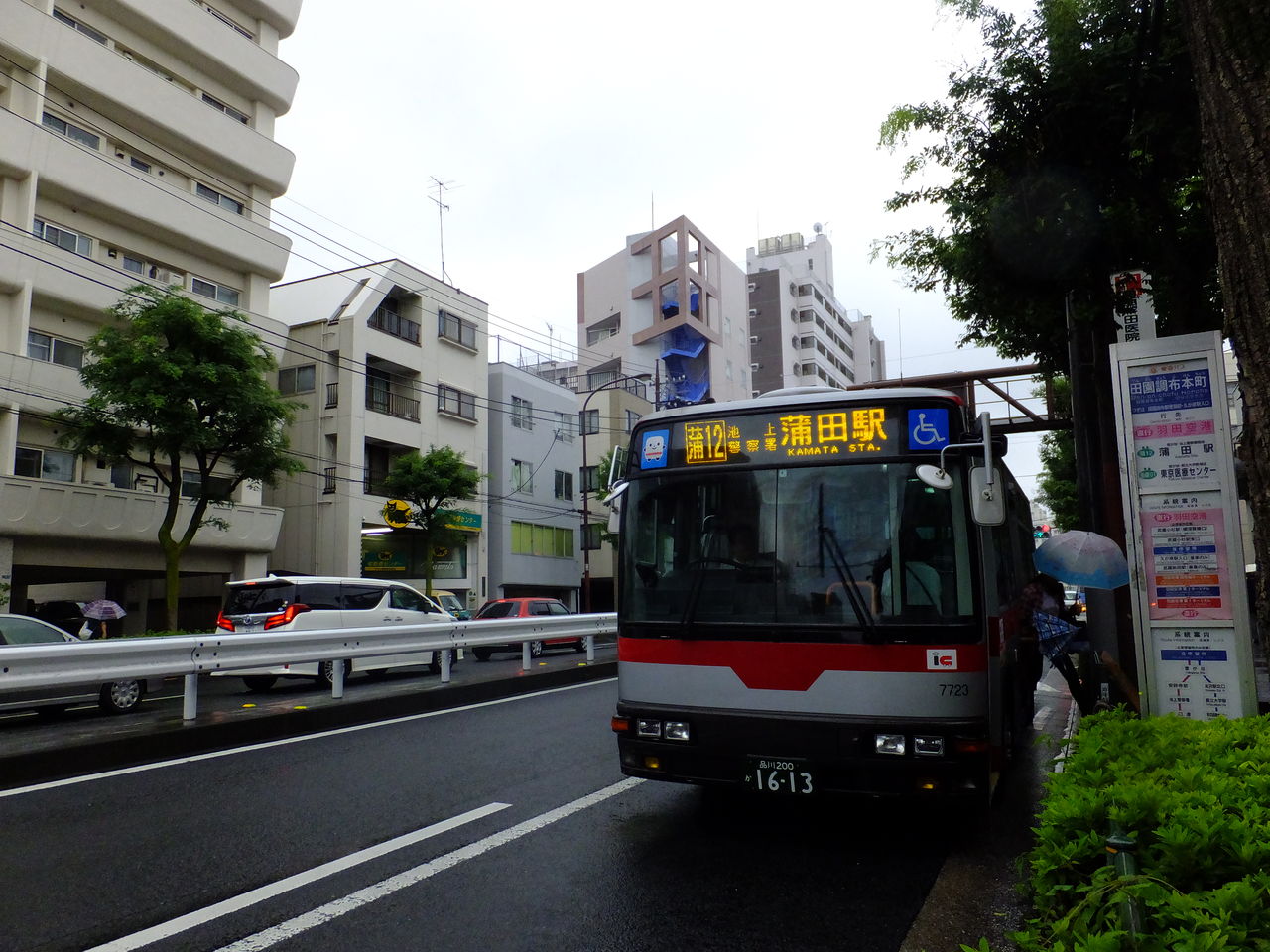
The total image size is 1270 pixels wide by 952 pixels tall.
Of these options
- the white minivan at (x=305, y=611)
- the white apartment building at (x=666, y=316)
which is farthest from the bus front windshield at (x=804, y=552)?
the white apartment building at (x=666, y=316)

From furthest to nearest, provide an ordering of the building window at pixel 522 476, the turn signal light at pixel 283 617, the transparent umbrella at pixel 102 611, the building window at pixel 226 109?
the building window at pixel 522 476 < the building window at pixel 226 109 < the transparent umbrella at pixel 102 611 < the turn signal light at pixel 283 617

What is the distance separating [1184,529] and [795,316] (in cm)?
7955

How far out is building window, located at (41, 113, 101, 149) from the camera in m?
25.6

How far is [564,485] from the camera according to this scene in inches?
1948

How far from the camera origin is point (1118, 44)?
7.75 metres

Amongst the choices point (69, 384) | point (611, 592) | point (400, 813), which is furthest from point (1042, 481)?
point (400, 813)

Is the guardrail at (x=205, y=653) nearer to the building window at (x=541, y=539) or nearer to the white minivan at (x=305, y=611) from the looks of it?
the white minivan at (x=305, y=611)

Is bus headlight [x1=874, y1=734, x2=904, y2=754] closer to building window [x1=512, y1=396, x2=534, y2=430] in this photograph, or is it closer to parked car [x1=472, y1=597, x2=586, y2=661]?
parked car [x1=472, y1=597, x2=586, y2=661]

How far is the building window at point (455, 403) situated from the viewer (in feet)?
128

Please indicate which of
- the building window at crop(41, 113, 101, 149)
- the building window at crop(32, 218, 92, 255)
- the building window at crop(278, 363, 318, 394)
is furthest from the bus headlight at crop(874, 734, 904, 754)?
the building window at crop(278, 363, 318, 394)

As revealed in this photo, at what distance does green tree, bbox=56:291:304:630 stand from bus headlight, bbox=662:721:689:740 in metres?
19.6

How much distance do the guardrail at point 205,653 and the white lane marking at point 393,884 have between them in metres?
4.76

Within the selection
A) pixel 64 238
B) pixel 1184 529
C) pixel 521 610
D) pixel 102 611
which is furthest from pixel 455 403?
pixel 1184 529

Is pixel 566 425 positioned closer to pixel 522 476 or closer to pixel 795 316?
pixel 522 476
